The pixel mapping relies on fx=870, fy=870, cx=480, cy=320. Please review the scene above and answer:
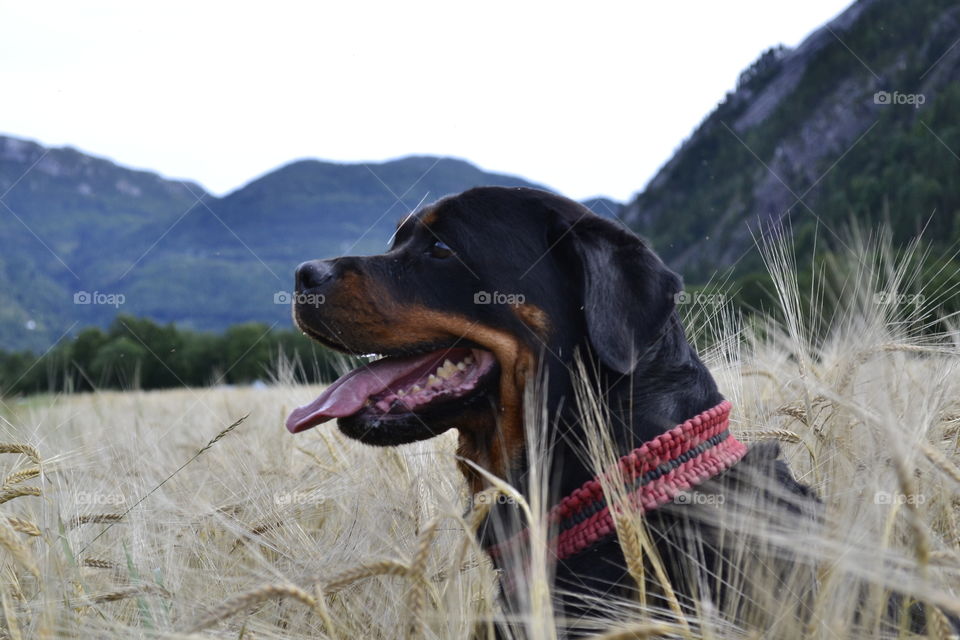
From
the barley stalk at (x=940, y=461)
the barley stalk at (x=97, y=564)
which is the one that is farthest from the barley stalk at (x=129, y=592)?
the barley stalk at (x=940, y=461)

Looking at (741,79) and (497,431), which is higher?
(741,79)

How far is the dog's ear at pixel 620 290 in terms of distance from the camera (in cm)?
269

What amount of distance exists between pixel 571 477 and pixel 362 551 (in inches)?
26.7

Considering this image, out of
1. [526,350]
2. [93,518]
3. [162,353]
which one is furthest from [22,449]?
[162,353]

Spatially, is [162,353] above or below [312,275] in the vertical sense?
below

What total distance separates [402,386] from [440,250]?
0.51 m

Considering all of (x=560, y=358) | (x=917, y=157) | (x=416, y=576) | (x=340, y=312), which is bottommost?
(x=416, y=576)

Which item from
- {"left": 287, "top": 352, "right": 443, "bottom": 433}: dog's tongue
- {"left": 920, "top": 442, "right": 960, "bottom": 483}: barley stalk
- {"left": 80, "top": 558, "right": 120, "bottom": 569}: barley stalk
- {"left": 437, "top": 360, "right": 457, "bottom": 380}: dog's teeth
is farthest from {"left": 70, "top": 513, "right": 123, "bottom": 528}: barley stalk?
{"left": 920, "top": 442, "right": 960, "bottom": 483}: barley stalk

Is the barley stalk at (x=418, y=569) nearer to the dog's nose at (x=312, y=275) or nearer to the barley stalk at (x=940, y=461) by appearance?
the barley stalk at (x=940, y=461)

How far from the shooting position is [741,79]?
455 ft

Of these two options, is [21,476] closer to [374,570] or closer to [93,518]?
[93,518]

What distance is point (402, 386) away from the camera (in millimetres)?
3070

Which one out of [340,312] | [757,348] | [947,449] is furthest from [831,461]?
[340,312]

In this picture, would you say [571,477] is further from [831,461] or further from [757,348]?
[757,348]
